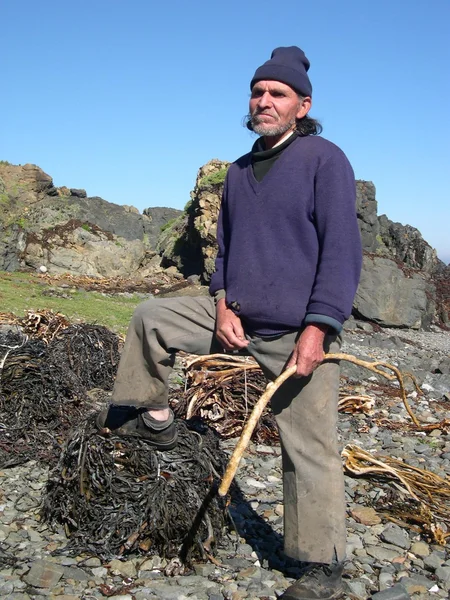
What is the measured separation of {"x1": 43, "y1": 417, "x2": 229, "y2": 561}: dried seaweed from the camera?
3.88 meters

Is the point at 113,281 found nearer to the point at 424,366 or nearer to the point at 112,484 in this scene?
the point at 424,366

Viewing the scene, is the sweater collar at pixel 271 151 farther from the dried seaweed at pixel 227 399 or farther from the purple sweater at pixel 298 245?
the dried seaweed at pixel 227 399

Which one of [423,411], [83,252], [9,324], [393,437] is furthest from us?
[83,252]

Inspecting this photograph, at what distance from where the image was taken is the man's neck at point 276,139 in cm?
384

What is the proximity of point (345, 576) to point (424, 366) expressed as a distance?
28.4 feet

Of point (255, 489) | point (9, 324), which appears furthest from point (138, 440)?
point (9, 324)

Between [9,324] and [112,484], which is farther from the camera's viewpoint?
[9,324]

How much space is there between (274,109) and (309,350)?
4.53 ft

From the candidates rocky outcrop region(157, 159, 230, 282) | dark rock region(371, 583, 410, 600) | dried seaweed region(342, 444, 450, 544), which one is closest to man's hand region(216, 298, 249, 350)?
dark rock region(371, 583, 410, 600)

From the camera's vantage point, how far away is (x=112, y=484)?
399 centimetres

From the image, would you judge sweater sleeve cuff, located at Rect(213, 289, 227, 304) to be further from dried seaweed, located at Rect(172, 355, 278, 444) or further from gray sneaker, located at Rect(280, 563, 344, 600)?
dried seaweed, located at Rect(172, 355, 278, 444)

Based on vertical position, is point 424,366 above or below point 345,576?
above

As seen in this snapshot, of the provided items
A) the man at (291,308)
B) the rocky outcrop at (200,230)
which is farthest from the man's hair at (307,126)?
the rocky outcrop at (200,230)

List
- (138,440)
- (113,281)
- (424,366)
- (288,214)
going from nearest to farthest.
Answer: (288,214) → (138,440) → (424,366) → (113,281)
